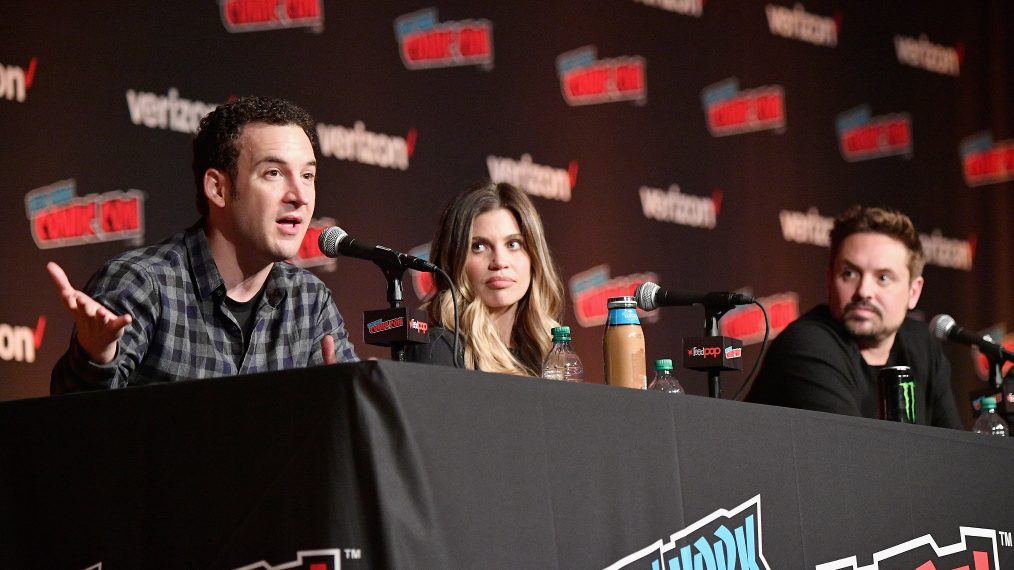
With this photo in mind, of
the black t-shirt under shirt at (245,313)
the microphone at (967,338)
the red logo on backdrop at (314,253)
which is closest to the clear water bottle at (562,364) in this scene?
the black t-shirt under shirt at (245,313)

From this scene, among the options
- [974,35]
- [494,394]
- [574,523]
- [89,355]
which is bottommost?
[574,523]

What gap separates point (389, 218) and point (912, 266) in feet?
5.86

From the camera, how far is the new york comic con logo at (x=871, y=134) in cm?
555

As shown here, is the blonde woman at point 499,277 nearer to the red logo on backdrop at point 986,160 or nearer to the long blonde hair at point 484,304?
the long blonde hair at point 484,304

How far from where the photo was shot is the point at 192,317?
229 centimetres

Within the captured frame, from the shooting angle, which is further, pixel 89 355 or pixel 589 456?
pixel 89 355

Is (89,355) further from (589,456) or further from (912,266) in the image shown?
(912,266)

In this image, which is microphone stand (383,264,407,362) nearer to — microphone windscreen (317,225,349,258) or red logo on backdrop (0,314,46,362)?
microphone windscreen (317,225,349,258)

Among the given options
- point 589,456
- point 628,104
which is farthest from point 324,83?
point 589,456

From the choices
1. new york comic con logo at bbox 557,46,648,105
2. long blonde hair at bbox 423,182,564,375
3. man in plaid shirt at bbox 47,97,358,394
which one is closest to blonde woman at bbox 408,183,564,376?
long blonde hair at bbox 423,182,564,375

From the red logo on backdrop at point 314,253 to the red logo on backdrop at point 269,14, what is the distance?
0.68 metres

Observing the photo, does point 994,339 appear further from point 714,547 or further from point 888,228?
point 714,547

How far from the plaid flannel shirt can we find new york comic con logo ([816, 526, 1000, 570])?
3.31ft

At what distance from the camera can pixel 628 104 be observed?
497 centimetres
